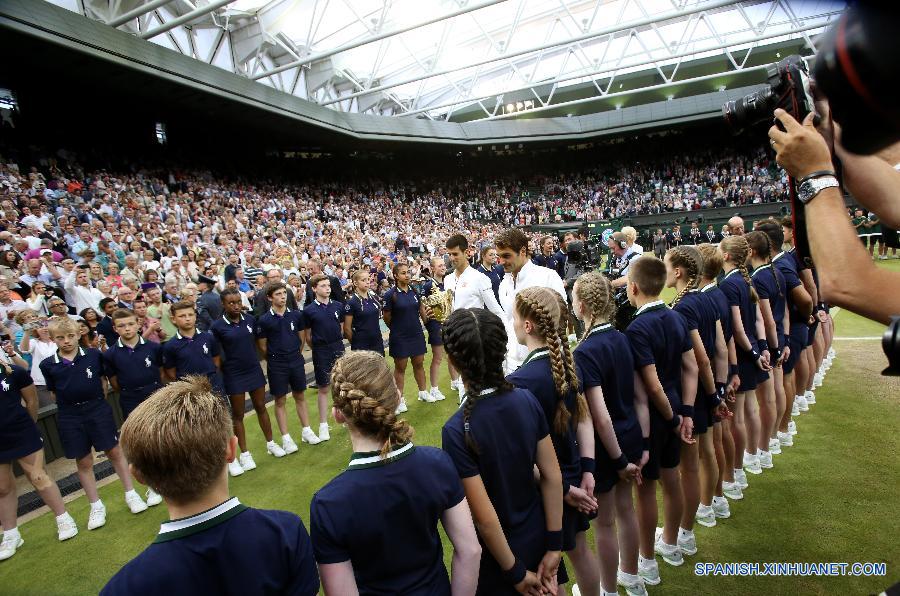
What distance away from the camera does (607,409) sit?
250 centimetres

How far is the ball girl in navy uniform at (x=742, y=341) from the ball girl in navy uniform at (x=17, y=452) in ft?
18.1

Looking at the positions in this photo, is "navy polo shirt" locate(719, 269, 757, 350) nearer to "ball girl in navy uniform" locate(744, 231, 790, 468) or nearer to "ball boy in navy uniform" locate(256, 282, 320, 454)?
"ball girl in navy uniform" locate(744, 231, 790, 468)

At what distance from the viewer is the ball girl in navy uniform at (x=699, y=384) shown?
300cm

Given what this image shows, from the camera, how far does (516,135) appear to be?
2845 cm

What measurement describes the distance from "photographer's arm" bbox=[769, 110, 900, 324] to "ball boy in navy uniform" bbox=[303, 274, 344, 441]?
4.85 metres

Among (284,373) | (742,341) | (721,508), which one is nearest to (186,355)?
(284,373)

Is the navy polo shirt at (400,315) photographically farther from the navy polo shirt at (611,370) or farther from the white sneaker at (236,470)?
the navy polo shirt at (611,370)

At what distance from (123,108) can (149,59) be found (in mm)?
4995

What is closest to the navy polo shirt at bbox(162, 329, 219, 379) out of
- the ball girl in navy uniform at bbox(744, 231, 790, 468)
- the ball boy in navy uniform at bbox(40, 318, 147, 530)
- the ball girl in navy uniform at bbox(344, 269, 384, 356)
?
the ball boy in navy uniform at bbox(40, 318, 147, 530)

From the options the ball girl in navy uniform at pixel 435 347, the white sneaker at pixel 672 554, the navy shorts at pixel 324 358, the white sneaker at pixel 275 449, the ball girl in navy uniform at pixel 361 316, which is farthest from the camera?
the ball girl in navy uniform at pixel 435 347

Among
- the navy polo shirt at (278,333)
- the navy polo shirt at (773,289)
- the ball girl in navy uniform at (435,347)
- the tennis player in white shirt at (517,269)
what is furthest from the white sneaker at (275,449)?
the navy polo shirt at (773,289)

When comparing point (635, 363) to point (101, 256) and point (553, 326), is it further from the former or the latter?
point (101, 256)

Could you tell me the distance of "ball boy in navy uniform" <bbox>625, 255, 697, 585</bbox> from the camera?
8.73ft

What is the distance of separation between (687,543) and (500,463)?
2039 mm
